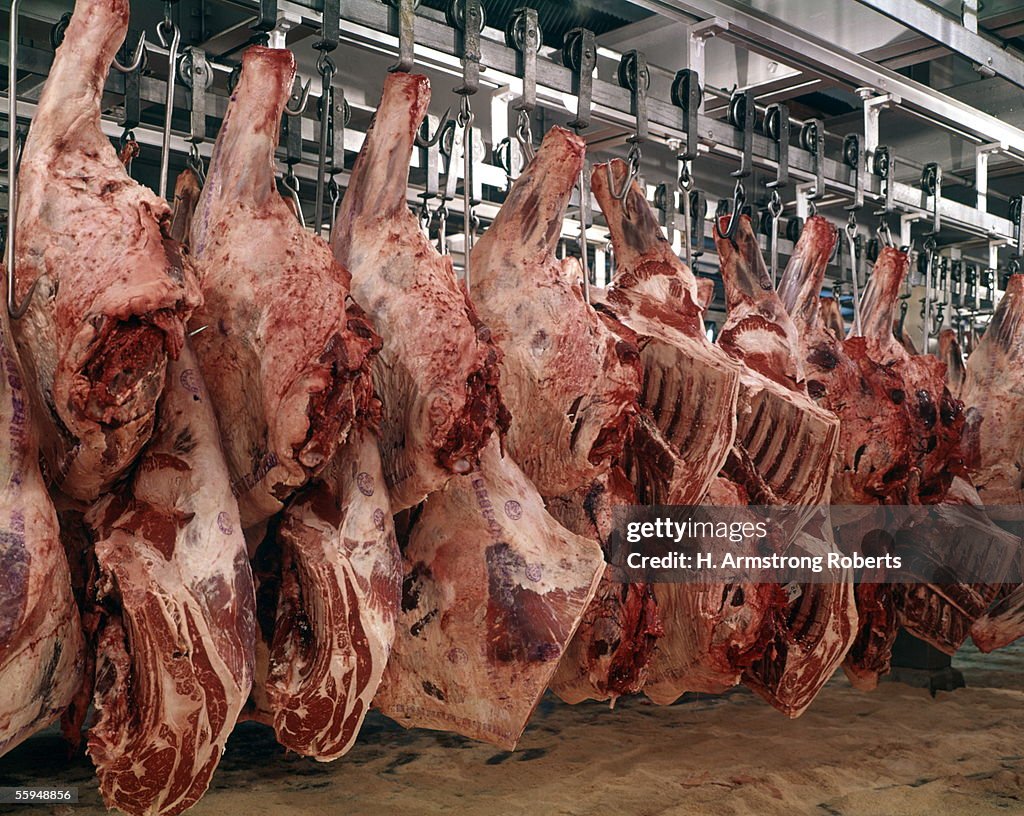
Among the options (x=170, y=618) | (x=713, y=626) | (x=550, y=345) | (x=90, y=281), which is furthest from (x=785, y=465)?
(x=90, y=281)

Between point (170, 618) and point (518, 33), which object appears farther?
point (518, 33)

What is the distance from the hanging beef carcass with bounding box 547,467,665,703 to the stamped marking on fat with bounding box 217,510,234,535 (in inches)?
42.3

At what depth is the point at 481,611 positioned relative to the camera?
260 cm

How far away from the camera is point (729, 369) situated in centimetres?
319

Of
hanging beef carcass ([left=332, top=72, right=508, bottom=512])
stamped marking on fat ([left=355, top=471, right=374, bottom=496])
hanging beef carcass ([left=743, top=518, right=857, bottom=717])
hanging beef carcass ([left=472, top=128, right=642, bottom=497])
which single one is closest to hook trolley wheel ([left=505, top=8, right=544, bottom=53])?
hanging beef carcass ([left=472, top=128, right=642, bottom=497])

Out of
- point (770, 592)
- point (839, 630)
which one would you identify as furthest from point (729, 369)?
point (839, 630)

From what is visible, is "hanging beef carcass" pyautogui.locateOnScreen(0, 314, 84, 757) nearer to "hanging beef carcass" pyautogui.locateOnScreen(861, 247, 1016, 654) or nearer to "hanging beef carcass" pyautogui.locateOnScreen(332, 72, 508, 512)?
"hanging beef carcass" pyautogui.locateOnScreen(332, 72, 508, 512)

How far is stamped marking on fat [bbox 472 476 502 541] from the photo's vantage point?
8.67 ft

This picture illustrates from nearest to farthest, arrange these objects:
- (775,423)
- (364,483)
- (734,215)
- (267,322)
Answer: (267,322)
(364,483)
(775,423)
(734,215)

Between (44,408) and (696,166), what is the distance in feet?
13.5

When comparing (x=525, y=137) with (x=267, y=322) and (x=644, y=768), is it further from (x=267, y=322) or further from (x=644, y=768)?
(x=644, y=768)

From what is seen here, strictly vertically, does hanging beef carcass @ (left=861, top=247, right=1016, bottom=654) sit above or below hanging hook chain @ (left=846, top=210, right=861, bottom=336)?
below

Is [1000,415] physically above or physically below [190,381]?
above

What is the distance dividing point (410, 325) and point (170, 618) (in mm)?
788
